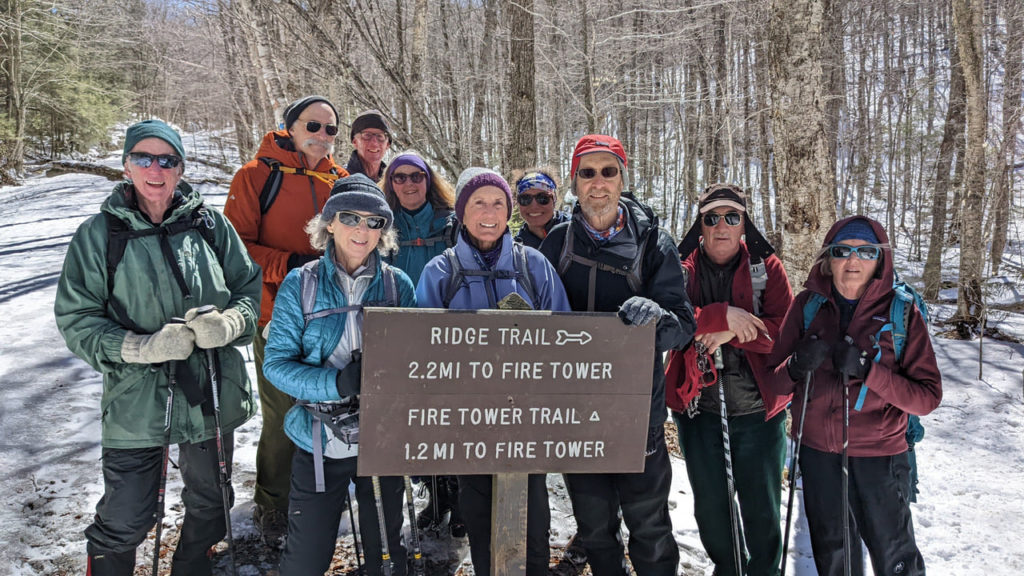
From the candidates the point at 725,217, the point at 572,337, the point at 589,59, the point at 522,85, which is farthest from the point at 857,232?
the point at 589,59

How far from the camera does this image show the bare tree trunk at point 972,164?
9.82 metres

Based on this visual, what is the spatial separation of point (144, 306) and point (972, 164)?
41.1 ft

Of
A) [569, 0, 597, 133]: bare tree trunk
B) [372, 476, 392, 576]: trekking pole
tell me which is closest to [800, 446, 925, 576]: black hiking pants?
[372, 476, 392, 576]: trekking pole

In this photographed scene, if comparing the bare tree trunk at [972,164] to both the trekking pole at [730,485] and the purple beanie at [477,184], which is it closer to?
the trekking pole at [730,485]

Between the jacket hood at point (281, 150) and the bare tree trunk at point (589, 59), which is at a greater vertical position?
the bare tree trunk at point (589, 59)

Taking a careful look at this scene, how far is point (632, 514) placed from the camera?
9.05ft

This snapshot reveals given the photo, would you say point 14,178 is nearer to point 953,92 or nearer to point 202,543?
point 202,543

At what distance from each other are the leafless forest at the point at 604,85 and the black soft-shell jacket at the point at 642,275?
2.75 meters

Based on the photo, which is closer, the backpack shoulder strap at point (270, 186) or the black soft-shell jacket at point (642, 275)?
the black soft-shell jacket at point (642, 275)

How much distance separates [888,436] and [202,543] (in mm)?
3450

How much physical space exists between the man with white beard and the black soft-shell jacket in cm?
166

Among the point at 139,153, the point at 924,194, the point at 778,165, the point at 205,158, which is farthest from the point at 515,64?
the point at 205,158

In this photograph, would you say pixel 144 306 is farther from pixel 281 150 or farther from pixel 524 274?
pixel 524 274

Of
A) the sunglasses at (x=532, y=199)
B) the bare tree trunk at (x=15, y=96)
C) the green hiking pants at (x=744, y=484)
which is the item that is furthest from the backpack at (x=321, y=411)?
the bare tree trunk at (x=15, y=96)
